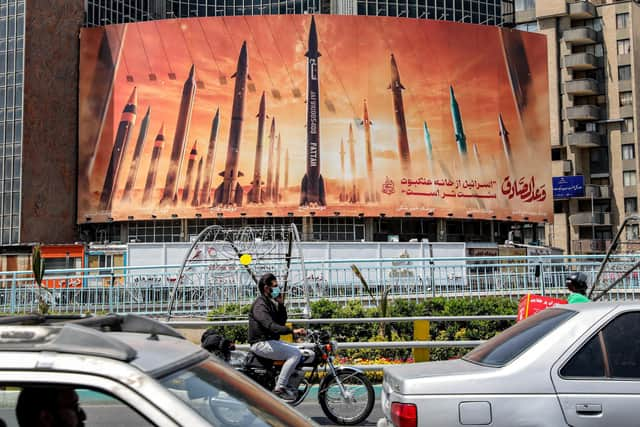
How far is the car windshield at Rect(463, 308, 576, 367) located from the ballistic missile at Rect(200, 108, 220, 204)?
4177cm

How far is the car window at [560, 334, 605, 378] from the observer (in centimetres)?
441

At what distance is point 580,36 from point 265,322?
56829 mm

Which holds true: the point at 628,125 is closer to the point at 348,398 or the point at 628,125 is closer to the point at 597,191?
the point at 597,191

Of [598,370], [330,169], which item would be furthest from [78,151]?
[598,370]

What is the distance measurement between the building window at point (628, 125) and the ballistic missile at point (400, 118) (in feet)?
67.7

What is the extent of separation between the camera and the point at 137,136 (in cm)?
4734

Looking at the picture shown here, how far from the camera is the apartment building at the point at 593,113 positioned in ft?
191

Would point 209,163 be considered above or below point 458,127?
below

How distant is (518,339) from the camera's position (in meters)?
4.81

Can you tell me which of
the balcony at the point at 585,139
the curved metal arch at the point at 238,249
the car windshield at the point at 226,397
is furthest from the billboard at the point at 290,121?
the car windshield at the point at 226,397

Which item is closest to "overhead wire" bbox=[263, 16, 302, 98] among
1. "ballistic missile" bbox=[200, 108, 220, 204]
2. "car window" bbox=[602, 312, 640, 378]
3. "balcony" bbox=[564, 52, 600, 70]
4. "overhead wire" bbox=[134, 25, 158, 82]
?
"ballistic missile" bbox=[200, 108, 220, 204]

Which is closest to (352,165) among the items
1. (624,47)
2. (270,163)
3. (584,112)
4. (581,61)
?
(270,163)

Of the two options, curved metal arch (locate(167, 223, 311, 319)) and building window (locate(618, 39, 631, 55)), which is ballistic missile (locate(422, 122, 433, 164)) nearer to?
building window (locate(618, 39, 631, 55))

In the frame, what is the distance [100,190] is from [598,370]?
46.0 meters
